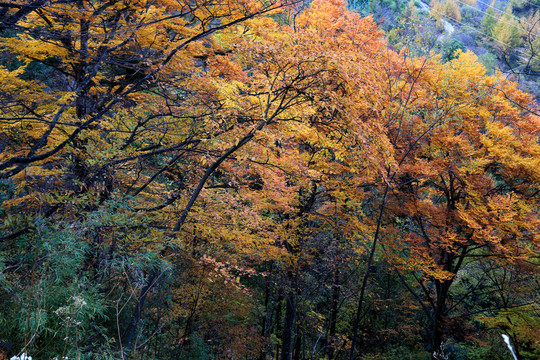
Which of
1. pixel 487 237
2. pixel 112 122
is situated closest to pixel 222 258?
pixel 112 122

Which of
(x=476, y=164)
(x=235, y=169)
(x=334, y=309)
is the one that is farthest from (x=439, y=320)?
(x=235, y=169)

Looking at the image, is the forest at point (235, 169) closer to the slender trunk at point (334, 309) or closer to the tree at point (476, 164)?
the tree at point (476, 164)

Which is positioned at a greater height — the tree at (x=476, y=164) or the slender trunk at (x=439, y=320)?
the tree at (x=476, y=164)

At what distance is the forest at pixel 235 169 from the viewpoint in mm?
3914

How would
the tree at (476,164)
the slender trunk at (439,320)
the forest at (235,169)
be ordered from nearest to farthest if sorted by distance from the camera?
the forest at (235,169) < the tree at (476,164) < the slender trunk at (439,320)

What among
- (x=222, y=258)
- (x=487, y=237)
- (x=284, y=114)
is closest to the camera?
(x=284, y=114)

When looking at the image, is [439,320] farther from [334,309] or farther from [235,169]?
[235,169]

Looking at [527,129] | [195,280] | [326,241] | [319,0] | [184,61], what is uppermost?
[319,0]

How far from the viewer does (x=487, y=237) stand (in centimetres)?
812

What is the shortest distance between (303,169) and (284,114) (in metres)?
1.81

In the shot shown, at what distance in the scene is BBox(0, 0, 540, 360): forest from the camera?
3914mm

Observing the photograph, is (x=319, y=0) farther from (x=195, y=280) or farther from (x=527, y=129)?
(x=195, y=280)

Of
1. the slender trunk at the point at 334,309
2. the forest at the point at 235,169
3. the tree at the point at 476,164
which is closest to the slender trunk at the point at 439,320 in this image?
the forest at the point at 235,169

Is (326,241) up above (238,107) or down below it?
below
